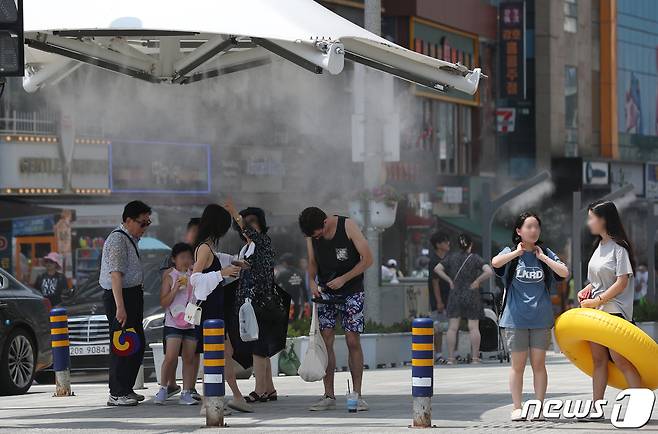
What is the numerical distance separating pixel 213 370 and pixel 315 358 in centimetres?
146

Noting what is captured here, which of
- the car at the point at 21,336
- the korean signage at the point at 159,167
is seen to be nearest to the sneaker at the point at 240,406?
the car at the point at 21,336

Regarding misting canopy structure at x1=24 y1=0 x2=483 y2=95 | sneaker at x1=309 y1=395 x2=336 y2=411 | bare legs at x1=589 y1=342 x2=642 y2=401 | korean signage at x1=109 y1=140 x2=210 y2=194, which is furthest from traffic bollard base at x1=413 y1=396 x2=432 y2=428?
korean signage at x1=109 y1=140 x2=210 y2=194

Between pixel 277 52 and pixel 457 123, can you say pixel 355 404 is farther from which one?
pixel 457 123

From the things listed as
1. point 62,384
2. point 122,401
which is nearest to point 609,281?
point 122,401

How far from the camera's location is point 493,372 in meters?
19.6

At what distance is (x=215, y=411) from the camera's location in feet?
41.0

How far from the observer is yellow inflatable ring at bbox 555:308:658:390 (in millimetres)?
12070

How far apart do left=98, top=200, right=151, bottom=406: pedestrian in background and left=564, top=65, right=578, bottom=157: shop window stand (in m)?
48.7

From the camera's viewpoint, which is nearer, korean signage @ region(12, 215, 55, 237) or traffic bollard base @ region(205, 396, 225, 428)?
traffic bollard base @ region(205, 396, 225, 428)

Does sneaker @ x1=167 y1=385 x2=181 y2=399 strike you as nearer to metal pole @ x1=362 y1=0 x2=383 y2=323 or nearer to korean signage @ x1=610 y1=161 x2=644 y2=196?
metal pole @ x1=362 y1=0 x2=383 y2=323

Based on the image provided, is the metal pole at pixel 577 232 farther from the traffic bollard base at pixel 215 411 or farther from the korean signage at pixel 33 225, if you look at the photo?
the traffic bollard base at pixel 215 411

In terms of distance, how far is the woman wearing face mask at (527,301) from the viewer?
41.1ft

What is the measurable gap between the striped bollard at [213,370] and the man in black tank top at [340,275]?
1402 millimetres

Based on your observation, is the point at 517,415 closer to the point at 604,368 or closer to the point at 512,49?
the point at 604,368
